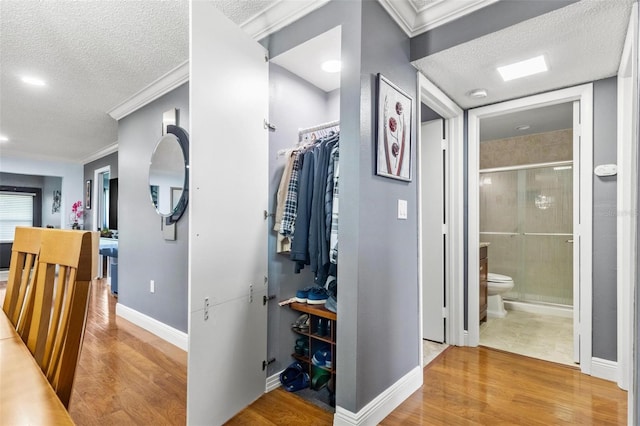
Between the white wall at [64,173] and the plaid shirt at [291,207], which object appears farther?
the white wall at [64,173]

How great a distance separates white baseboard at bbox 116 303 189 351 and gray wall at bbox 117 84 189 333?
4 centimetres

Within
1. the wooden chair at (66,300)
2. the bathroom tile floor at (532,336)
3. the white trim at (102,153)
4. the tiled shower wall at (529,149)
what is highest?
the white trim at (102,153)

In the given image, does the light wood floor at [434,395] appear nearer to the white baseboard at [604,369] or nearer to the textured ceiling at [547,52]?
the white baseboard at [604,369]

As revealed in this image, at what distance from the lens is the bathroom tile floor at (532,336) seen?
2635mm

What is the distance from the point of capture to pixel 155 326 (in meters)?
3.02

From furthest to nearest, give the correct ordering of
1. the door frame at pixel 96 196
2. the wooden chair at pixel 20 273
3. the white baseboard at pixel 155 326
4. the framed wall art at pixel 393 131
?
1. the door frame at pixel 96 196
2. the white baseboard at pixel 155 326
3. the framed wall art at pixel 393 131
4. the wooden chair at pixel 20 273

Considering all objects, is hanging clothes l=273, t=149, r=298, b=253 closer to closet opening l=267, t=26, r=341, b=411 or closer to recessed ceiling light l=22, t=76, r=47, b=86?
closet opening l=267, t=26, r=341, b=411

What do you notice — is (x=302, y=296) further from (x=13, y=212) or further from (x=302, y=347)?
(x=13, y=212)

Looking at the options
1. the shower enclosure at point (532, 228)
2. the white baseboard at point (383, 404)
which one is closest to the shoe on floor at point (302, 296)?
the white baseboard at point (383, 404)

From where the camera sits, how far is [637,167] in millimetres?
1377

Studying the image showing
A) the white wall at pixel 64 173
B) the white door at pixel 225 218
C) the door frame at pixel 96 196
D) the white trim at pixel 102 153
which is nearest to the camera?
the white door at pixel 225 218

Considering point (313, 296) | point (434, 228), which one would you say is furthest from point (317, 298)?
point (434, 228)

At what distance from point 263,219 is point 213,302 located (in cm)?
57

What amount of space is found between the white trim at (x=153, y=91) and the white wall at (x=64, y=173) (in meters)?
3.60
